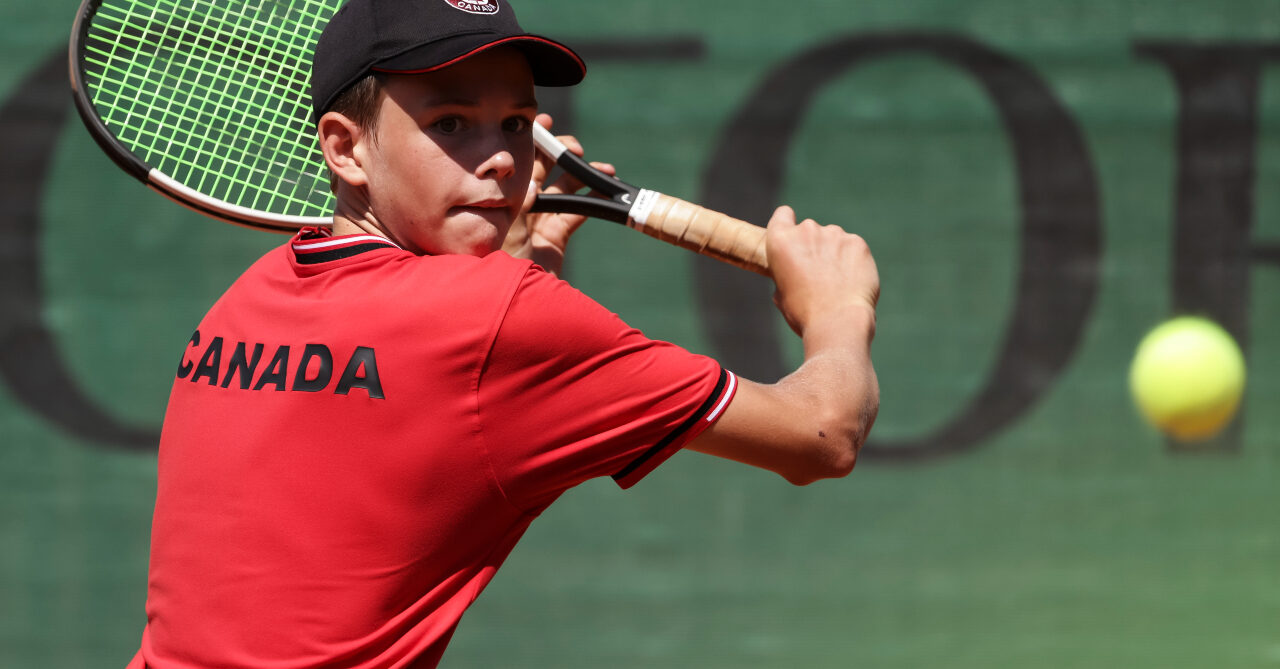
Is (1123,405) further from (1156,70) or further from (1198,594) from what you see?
(1156,70)

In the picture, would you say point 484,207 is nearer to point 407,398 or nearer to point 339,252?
point 339,252

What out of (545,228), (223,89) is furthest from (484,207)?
(223,89)

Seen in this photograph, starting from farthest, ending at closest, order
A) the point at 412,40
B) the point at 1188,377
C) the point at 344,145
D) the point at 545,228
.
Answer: the point at 1188,377
the point at 545,228
the point at 344,145
the point at 412,40

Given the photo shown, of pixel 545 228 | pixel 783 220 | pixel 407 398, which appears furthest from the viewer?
pixel 545 228

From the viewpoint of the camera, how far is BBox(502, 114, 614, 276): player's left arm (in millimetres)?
1899

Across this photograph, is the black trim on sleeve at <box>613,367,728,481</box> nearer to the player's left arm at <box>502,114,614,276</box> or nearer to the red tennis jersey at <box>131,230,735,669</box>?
the red tennis jersey at <box>131,230,735,669</box>

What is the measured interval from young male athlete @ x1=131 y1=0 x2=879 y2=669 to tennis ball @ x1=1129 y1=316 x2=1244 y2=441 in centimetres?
214

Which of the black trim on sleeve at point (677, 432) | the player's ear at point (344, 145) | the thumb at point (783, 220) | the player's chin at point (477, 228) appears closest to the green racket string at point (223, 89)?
the player's ear at point (344, 145)

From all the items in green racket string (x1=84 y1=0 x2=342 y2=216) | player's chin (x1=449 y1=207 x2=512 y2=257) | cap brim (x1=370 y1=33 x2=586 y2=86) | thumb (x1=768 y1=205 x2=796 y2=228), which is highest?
thumb (x1=768 y1=205 x2=796 y2=228)

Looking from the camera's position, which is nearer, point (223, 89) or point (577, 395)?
point (577, 395)

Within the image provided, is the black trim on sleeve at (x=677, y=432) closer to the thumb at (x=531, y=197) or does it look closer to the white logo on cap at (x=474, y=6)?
the white logo on cap at (x=474, y=6)

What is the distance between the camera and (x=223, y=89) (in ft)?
8.71

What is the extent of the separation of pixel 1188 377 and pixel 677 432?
2415 millimetres

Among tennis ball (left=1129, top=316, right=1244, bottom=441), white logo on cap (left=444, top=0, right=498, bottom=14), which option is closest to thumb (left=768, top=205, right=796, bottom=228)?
white logo on cap (left=444, top=0, right=498, bottom=14)
